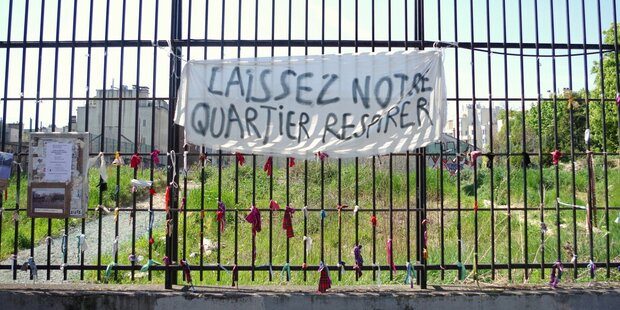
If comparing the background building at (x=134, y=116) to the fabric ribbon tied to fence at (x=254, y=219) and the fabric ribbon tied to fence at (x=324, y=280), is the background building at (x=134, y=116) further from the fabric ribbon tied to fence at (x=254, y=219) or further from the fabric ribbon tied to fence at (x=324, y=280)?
the fabric ribbon tied to fence at (x=324, y=280)

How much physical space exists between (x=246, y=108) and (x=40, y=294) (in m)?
2.25

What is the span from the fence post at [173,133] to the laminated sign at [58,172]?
729mm

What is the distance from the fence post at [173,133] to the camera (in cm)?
392

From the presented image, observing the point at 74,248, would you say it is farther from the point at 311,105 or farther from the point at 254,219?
the point at 311,105

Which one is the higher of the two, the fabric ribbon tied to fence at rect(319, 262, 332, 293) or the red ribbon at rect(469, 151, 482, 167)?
Answer: the red ribbon at rect(469, 151, 482, 167)

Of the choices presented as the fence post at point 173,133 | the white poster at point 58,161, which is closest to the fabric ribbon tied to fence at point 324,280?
the fence post at point 173,133

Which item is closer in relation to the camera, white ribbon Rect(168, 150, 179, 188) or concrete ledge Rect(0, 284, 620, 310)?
concrete ledge Rect(0, 284, 620, 310)

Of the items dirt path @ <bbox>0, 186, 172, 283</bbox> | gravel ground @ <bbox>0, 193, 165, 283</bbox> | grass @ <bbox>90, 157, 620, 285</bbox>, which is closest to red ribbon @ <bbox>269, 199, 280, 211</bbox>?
grass @ <bbox>90, 157, 620, 285</bbox>

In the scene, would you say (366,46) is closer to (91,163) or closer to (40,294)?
(91,163)

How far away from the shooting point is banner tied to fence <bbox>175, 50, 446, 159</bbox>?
400cm

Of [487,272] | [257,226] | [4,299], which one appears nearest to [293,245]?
[487,272]

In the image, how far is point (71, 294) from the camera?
3.80 m

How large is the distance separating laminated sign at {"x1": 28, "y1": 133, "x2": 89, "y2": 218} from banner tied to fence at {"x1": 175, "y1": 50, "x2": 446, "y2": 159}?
966mm

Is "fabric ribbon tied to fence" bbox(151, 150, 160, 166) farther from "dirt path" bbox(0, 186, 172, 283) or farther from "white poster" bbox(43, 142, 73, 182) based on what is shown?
"dirt path" bbox(0, 186, 172, 283)
